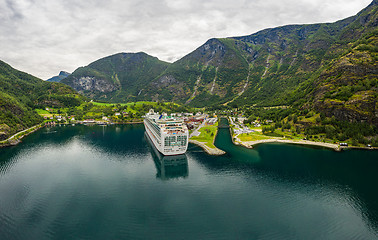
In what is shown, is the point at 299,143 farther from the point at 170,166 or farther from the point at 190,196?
the point at 190,196

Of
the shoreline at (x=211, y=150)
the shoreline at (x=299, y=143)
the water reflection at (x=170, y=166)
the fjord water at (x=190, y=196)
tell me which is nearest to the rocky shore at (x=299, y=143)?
the shoreline at (x=299, y=143)

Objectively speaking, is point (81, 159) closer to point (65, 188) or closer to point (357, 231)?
point (65, 188)

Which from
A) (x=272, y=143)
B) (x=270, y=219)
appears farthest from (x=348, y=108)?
(x=270, y=219)

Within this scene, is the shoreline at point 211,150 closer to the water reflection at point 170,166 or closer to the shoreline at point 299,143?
the water reflection at point 170,166

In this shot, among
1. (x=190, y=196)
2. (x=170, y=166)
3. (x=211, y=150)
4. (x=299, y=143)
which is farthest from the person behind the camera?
→ (x=299, y=143)

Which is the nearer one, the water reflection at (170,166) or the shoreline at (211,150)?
the water reflection at (170,166)

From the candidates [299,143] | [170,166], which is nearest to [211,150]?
[170,166]
